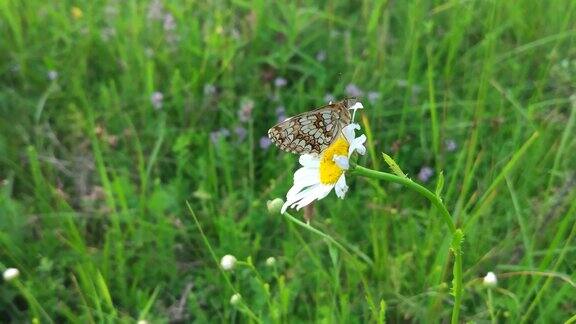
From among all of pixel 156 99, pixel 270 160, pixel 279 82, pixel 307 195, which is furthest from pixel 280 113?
pixel 307 195

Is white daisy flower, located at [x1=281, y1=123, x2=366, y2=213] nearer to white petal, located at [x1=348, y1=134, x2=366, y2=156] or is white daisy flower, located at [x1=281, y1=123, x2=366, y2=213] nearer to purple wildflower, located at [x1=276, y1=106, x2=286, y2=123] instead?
white petal, located at [x1=348, y1=134, x2=366, y2=156]

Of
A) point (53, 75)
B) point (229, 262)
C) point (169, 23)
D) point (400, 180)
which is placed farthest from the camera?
point (169, 23)

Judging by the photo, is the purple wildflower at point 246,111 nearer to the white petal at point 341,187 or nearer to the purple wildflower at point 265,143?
the purple wildflower at point 265,143

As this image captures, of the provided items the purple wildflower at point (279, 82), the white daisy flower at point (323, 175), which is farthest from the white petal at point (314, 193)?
the purple wildflower at point (279, 82)

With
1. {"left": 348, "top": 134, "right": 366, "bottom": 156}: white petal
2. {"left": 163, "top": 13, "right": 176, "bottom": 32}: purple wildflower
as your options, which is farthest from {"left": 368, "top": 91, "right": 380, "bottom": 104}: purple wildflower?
{"left": 348, "top": 134, "right": 366, "bottom": 156}: white petal

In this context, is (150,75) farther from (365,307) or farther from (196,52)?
(365,307)

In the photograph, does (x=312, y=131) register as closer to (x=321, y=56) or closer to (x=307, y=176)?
(x=307, y=176)
